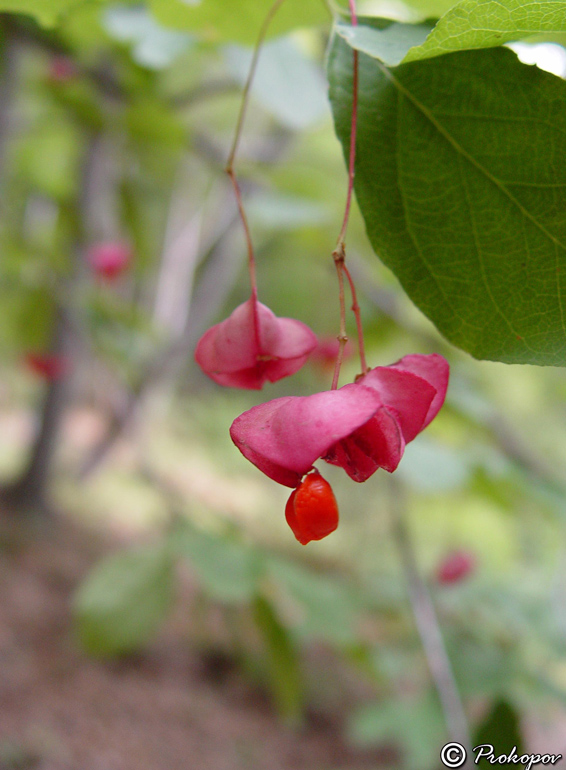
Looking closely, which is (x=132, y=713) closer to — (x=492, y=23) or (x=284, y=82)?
(x=284, y=82)

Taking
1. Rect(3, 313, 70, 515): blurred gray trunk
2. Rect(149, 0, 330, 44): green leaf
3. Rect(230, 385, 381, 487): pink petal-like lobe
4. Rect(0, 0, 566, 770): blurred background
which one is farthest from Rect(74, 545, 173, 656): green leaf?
Rect(3, 313, 70, 515): blurred gray trunk

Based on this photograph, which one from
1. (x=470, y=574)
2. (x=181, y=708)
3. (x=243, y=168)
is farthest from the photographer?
(x=181, y=708)

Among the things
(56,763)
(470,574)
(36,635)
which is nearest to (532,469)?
(470,574)

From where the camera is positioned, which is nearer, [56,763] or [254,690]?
[56,763]

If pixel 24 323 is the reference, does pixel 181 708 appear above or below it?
below

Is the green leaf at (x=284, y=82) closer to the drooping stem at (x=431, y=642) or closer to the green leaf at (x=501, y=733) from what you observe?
the drooping stem at (x=431, y=642)

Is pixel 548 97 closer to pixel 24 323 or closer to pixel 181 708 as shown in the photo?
pixel 181 708
